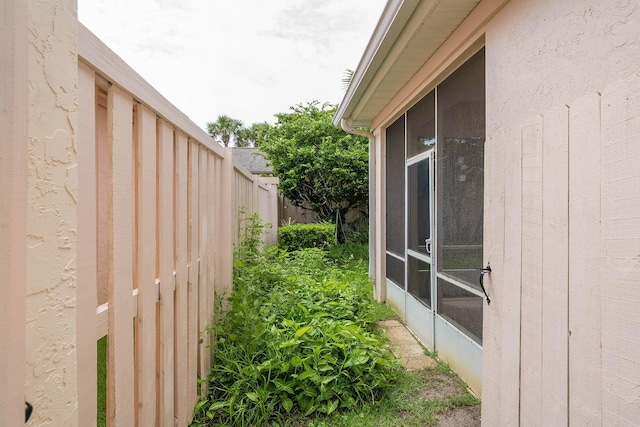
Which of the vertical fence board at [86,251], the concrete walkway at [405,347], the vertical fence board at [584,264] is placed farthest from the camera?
the concrete walkway at [405,347]

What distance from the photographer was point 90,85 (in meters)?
0.99

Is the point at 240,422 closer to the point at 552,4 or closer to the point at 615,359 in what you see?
the point at 615,359

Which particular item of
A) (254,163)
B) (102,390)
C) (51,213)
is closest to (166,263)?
(51,213)

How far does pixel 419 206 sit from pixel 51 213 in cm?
332

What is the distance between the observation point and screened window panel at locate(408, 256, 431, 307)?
3331mm

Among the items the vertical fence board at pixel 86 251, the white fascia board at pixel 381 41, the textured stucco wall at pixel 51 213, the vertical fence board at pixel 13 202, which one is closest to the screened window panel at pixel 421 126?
the white fascia board at pixel 381 41

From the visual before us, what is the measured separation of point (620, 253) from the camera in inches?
43.6

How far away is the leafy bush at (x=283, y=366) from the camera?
7.26ft

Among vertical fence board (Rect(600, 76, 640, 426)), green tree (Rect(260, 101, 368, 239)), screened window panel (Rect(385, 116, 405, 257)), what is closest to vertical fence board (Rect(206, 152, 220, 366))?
vertical fence board (Rect(600, 76, 640, 426))

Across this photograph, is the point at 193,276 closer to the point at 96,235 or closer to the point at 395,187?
the point at 96,235

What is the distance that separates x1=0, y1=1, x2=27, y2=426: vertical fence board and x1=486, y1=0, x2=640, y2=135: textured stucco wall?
167 cm

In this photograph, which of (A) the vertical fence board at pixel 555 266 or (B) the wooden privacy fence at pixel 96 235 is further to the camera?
(A) the vertical fence board at pixel 555 266

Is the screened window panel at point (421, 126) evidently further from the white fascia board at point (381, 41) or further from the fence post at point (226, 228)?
the fence post at point (226, 228)

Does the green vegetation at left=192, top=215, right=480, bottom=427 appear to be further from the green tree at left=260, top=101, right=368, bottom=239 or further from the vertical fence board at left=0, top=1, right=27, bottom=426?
the green tree at left=260, top=101, right=368, bottom=239
